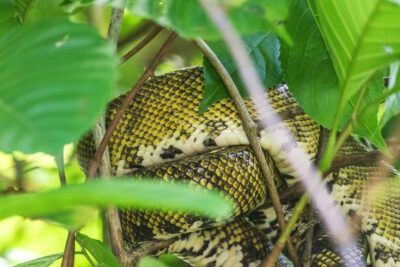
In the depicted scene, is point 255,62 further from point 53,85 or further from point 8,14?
point 53,85

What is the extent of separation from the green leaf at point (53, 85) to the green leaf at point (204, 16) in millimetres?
113

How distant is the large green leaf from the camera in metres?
0.88

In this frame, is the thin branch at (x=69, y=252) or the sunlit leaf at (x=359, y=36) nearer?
the sunlit leaf at (x=359, y=36)

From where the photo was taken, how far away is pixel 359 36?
91 cm

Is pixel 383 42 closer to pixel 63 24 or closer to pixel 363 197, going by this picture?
pixel 63 24

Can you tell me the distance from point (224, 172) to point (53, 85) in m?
0.85

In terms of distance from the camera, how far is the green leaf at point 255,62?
136 centimetres

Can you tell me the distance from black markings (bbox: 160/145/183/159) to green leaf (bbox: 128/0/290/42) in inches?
28.4

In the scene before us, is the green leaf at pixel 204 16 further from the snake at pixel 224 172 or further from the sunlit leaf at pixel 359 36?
the snake at pixel 224 172

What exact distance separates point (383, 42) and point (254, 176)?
27.4 inches

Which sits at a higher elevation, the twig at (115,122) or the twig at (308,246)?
the twig at (115,122)

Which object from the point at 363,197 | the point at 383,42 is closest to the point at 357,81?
the point at 383,42

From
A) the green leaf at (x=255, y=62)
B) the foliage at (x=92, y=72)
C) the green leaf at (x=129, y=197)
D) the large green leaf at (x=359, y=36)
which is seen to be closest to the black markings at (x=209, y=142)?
the green leaf at (x=255, y=62)

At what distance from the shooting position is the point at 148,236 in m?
1.57
